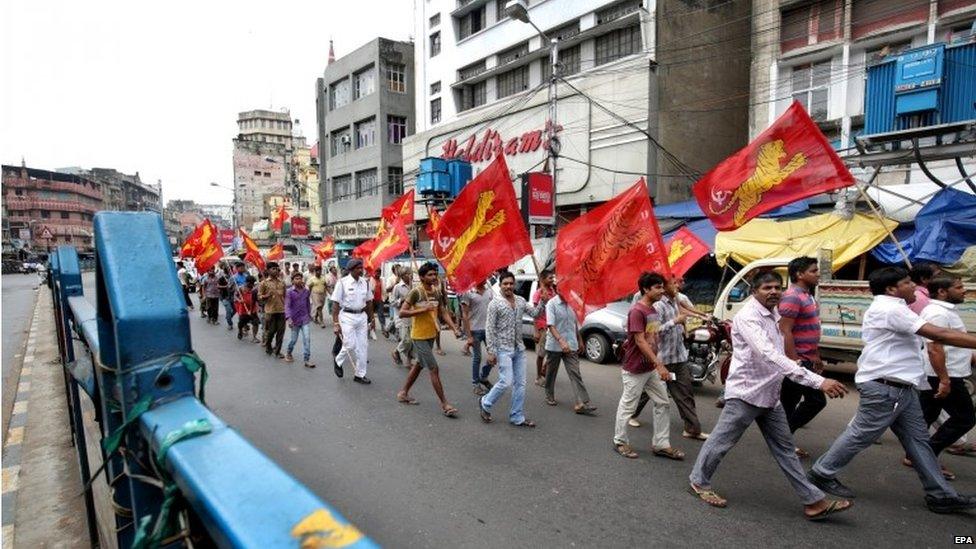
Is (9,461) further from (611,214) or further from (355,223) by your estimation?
(355,223)

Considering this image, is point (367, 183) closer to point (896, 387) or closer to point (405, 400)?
point (405, 400)

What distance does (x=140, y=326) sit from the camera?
1108 millimetres

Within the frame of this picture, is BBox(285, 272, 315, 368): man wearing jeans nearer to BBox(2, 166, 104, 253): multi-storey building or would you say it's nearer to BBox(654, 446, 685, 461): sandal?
BBox(654, 446, 685, 461): sandal

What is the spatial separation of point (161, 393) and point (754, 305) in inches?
147

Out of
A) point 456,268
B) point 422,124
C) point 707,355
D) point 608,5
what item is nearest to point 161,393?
point 456,268

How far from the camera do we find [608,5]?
61.6 ft

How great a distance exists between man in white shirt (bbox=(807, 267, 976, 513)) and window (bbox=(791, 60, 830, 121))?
39.5ft

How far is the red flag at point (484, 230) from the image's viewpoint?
6.08 meters

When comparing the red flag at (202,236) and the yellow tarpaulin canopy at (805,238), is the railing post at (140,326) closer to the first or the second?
the yellow tarpaulin canopy at (805,238)

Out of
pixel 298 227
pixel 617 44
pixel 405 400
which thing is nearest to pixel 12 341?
pixel 405 400

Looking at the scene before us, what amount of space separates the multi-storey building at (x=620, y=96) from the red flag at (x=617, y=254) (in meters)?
11.9

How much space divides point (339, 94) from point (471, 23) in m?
13.1

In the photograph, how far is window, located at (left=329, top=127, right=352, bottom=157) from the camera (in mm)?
34312

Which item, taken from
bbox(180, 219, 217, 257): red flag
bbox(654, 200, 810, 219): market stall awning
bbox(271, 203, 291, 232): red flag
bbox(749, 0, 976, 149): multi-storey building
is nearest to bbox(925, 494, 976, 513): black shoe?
bbox(654, 200, 810, 219): market stall awning
